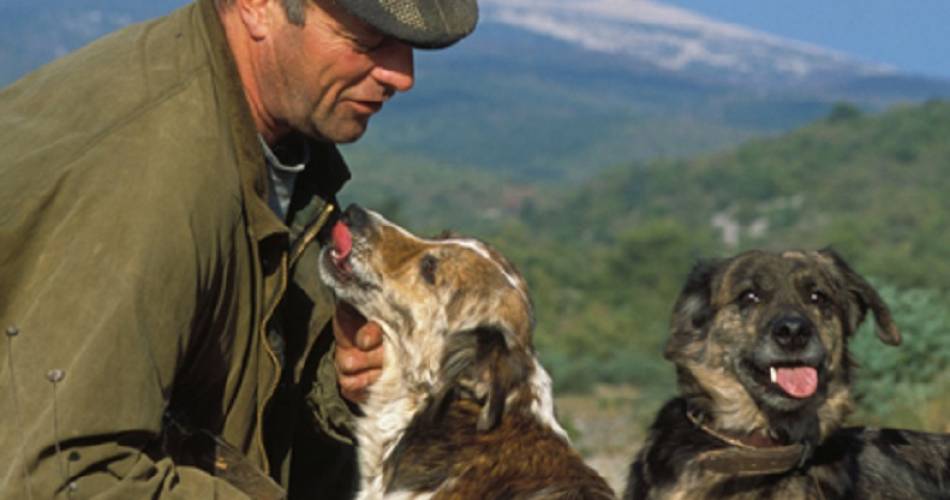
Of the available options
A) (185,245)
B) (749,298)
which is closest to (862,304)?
(749,298)

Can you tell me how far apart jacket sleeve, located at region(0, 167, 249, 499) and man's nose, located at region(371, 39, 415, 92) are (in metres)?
0.93

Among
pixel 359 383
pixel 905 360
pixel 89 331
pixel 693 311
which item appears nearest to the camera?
pixel 89 331

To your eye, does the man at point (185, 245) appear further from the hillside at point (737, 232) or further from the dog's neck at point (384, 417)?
the hillside at point (737, 232)

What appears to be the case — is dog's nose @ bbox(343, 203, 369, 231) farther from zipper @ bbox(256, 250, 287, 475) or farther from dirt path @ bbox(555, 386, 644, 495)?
dirt path @ bbox(555, 386, 644, 495)

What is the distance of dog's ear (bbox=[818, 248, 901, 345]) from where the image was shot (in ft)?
22.3

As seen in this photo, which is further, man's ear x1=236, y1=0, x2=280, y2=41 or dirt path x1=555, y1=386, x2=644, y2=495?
dirt path x1=555, y1=386, x2=644, y2=495

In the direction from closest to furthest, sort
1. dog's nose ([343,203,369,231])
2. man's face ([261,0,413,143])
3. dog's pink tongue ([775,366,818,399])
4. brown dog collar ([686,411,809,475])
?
1. man's face ([261,0,413,143])
2. dog's nose ([343,203,369,231])
3. brown dog collar ([686,411,809,475])
4. dog's pink tongue ([775,366,818,399])

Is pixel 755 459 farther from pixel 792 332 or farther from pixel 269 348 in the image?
pixel 269 348

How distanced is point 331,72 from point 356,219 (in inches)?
38.1

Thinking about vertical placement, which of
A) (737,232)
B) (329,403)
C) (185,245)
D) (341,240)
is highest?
(185,245)

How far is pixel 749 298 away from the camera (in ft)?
22.2

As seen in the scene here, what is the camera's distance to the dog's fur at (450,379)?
4.89 metres

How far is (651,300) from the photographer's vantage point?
203 feet

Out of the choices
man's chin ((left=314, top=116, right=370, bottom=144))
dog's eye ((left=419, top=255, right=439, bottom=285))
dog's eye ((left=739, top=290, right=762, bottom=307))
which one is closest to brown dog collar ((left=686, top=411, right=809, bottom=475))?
dog's eye ((left=739, top=290, right=762, bottom=307))
